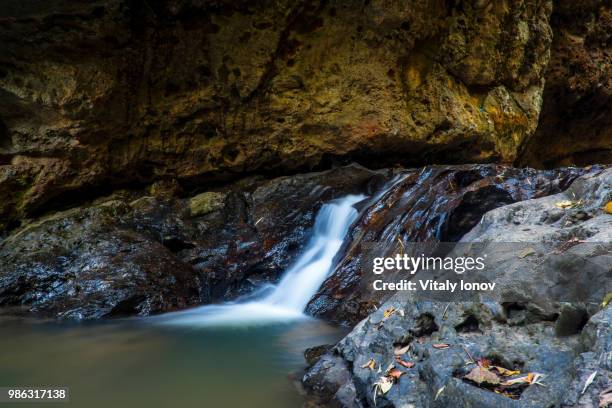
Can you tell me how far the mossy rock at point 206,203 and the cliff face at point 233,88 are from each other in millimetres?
571

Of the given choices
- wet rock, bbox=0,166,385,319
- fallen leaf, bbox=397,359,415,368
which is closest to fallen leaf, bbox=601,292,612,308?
fallen leaf, bbox=397,359,415,368

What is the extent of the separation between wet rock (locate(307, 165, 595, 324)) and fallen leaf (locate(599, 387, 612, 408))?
2.51 m

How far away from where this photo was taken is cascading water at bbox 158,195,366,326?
4809 mm

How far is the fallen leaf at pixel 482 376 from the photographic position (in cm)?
186

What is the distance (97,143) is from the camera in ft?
22.8

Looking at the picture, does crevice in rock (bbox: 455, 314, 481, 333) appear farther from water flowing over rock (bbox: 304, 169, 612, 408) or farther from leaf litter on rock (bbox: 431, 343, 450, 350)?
leaf litter on rock (bbox: 431, 343, 450, 350)

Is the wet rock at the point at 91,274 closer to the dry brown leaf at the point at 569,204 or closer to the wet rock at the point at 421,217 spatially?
the wet rock at the point at 421,217

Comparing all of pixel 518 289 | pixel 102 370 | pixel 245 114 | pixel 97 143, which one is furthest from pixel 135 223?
pixel 518 289

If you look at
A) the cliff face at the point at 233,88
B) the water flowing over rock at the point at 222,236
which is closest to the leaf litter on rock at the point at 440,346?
the water flowing over rock at the point at 222,236

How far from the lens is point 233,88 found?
7289mm

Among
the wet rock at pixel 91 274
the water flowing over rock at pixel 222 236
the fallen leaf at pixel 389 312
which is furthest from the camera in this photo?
the wet rock at pixel 91 274

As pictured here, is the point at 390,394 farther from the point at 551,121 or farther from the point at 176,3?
the point at 551,121

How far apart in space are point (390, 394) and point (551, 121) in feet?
39.2

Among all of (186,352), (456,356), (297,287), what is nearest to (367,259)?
(297,287)
